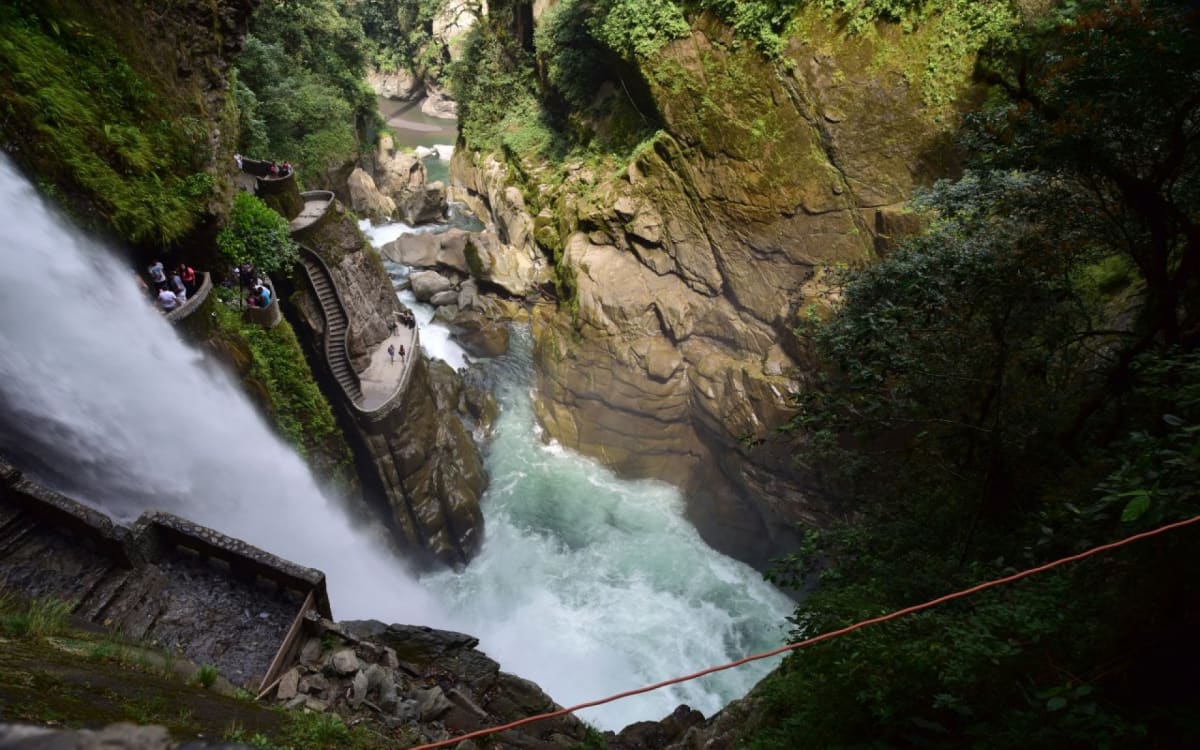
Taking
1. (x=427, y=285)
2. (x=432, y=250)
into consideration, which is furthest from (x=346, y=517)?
(x=432, y=250)

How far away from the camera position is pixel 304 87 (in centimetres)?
2519

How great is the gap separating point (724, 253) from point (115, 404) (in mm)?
16579

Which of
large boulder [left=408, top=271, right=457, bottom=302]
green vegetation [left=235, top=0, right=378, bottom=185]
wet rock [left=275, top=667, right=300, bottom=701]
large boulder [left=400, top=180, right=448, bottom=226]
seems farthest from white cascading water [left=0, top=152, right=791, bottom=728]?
green vegetation [left=235, top=0, right=378, bottom=185]

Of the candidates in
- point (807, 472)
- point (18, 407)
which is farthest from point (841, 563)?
point (18, 407)

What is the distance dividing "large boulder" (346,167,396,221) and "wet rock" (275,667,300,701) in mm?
26116

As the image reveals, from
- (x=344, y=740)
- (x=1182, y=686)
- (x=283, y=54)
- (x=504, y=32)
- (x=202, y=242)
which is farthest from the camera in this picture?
(x=504, y=32)

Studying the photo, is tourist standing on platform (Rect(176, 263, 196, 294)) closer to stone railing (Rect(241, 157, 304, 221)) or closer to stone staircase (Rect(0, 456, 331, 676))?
stone staircase (Rect(0, 456, 331, 676))

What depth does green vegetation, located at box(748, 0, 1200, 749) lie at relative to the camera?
2926 millimetres

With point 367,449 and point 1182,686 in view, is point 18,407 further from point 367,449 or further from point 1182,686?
point 1182,686

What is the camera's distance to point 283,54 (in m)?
24.6

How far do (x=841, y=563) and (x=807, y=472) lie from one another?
9.43m

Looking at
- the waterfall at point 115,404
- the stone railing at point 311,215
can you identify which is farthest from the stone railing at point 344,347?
the waterfall at point 115,404

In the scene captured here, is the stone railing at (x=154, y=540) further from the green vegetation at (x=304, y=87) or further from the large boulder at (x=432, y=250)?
the large boulder at (x=432, y=250)

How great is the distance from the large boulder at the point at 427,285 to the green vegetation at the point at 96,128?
11896 mm
